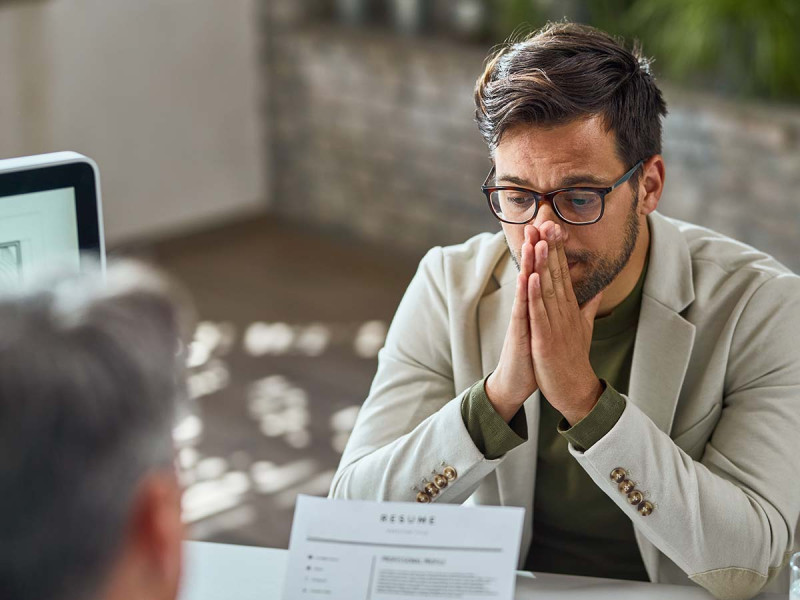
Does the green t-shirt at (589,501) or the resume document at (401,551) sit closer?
the resume document at (401,551)

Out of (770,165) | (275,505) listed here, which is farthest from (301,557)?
(770,165)

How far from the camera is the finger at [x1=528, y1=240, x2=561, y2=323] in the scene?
1.41 meters

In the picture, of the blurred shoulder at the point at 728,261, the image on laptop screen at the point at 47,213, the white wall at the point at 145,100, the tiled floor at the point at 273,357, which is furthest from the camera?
the white wall at the point at 145,100

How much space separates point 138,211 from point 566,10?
1.99 m

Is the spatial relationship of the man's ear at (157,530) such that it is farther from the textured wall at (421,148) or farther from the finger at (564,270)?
the textured wall at (421,148)

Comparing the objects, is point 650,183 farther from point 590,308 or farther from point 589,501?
point 589,501

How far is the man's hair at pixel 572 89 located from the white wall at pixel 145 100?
3159mm

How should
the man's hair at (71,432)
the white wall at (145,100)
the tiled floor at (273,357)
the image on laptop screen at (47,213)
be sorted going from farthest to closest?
1. the white wall at (145,100)
2. the tiled floor at (273,357)
3. the image on laptop screen at (47,213)
4. the man's hair at (71,432)

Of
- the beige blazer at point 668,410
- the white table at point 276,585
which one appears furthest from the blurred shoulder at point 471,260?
the white table at point 276,585

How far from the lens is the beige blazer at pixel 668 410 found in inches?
53.7

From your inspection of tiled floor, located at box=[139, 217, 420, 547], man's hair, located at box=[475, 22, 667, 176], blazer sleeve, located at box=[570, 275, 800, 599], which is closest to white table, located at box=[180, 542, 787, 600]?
blazer sleeve, located at box=[570, 275, 800, 599]

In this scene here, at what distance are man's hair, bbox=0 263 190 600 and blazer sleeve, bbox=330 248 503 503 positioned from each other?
0.80 meters

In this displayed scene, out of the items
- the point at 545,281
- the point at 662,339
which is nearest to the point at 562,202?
the point at 545,281

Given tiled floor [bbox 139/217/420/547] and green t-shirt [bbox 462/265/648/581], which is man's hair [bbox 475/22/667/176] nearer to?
green t-shirt [bbox 462/265/648/581]
